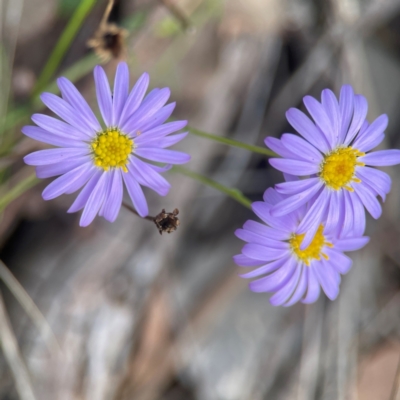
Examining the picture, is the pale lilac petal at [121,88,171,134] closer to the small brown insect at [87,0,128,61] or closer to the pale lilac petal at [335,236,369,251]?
the small brown insect at [87,0,128,61]

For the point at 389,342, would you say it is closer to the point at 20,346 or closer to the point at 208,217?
the point at 208,217

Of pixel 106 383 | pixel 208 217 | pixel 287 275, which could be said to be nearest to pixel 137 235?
pixel 208 217

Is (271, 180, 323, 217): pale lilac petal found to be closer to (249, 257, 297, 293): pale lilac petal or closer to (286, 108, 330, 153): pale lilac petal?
(286, 108, 330, 153): pale lilac petal

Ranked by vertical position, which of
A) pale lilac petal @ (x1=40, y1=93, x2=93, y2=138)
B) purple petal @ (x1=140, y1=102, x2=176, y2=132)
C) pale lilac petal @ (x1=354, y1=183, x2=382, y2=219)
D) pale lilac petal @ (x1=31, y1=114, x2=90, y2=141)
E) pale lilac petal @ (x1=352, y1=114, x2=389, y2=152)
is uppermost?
pale lilac petal @ (x1=352, y1=114, x2=389, y2=152)

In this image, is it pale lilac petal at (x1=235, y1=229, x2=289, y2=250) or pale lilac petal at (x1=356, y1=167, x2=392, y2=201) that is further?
pale lilac petal at (x1=356, y1=167, x2=392, y2=201)

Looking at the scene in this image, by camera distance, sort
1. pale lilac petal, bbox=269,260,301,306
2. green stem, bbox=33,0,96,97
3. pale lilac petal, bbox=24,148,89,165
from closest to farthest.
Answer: pale lilac petal, bbox=24,148,89,165, pale lilac petal, bbox=269,260,301,306, green stem, bbox=33,0,96,97

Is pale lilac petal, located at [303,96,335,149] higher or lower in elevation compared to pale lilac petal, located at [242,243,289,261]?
higher

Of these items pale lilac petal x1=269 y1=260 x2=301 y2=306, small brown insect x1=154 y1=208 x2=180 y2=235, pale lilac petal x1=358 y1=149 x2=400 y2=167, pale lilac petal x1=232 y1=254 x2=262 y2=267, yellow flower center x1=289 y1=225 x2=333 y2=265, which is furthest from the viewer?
yellow flower center x1=289 y1=225 x2=333 y2=265

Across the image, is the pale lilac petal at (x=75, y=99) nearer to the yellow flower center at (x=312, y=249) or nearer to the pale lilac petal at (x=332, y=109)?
the pale lilac petal at (x=332, y=109)

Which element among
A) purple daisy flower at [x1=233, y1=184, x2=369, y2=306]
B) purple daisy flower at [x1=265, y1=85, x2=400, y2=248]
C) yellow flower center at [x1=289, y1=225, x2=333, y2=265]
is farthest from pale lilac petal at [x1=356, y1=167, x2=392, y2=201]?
yellow flower center at [x1=289, y1=225, x2=333, y2=265]
